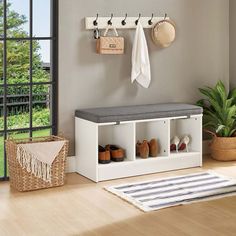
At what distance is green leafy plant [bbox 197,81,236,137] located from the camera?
19.1 ft

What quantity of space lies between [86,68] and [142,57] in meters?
0.52

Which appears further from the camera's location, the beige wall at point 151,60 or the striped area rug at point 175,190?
the beige wall at point 151,60

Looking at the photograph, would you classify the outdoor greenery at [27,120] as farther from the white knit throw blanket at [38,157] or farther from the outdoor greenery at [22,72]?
the white knit throw blanket at [38,157]

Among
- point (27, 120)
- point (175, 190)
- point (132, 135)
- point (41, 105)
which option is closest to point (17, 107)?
point (27, 120)

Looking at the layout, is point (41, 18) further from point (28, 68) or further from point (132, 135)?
point (132, 135)

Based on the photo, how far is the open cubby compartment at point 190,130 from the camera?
18.4 ft

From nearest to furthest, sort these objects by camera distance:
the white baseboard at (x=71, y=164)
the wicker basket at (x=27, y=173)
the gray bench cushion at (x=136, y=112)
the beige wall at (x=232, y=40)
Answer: the wicker basket at (x=27, y=173)
the gray bench cushion at (x=136, y=112)
the white baseboard at (x=71, y=164)
the beige wall at (x=232, y=40)

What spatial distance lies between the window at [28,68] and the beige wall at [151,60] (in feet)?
0.34

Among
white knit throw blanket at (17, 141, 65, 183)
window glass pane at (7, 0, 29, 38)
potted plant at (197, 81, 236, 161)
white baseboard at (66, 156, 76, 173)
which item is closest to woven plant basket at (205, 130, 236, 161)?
potted plant at (197, 81, 236, 161)

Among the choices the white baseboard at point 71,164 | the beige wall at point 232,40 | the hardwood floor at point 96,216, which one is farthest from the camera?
the beige wall at point 232,40

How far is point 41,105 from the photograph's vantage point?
17.6 feet

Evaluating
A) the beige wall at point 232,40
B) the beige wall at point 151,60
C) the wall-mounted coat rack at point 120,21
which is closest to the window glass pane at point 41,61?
the beige wall at point 151,60

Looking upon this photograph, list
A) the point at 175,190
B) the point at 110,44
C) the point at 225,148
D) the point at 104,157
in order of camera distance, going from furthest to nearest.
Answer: the point at 225,148
the point at 110,44
the point at 104,157
the point at 175,190

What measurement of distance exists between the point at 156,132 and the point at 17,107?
4.26 ft
